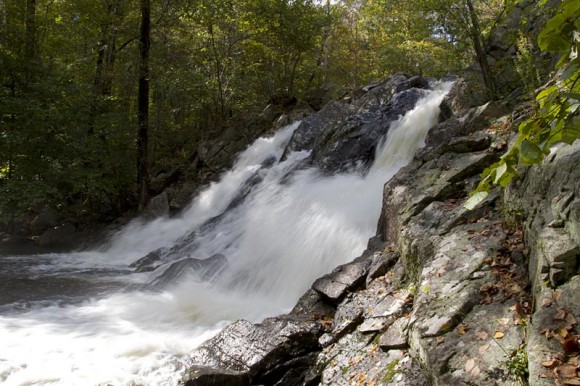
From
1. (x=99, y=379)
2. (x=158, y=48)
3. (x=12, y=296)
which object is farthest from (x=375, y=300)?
(x=158, y=48)

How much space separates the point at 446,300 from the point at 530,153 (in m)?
3.00

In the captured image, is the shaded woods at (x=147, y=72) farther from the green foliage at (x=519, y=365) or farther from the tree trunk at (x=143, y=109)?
the green foliage at (x=519, y=365)

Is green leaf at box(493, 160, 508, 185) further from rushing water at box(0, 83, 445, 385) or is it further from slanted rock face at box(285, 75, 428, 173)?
slanted rock face at box(285, 75, 428, 173)

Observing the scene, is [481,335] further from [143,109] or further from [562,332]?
[143,109]

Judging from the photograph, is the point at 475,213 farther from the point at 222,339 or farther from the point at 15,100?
the point at 15,100

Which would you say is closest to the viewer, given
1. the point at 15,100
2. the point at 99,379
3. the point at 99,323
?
the point at 99,379

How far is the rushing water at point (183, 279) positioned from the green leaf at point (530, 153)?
4523mm

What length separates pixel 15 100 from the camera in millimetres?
12203

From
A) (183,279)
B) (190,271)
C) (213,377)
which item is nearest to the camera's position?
(213,377)

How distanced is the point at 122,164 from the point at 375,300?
40.1ft

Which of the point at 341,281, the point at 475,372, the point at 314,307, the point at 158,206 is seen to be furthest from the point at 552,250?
the point at 158,206

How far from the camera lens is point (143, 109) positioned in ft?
49.3

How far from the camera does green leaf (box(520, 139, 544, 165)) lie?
4.14 ft

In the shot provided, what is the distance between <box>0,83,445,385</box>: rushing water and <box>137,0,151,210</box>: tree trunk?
184cm
